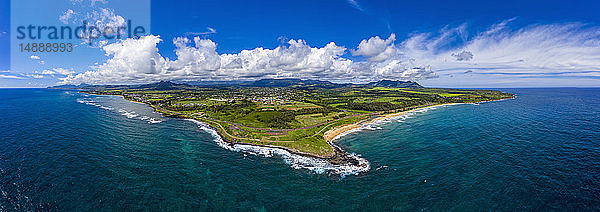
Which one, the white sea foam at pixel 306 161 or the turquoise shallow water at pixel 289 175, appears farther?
the white sea foam at pixel 306 161

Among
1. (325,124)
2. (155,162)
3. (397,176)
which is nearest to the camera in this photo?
(397,176)

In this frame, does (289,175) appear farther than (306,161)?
No

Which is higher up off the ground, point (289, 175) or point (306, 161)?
point (306, 161)

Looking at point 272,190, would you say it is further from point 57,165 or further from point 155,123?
point 155,123

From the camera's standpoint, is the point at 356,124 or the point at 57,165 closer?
the point at 57,165

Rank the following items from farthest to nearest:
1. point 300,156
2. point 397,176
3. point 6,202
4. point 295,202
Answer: point 300,156 < point 397,176 < point 295,202 < point 6,202

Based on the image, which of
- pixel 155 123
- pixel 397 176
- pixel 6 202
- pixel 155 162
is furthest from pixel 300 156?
pixel 155 123
